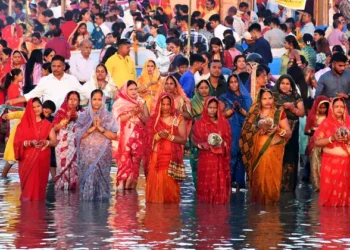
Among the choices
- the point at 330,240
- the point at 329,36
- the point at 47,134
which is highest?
the point at 329,36

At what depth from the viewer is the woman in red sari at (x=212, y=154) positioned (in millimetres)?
17891

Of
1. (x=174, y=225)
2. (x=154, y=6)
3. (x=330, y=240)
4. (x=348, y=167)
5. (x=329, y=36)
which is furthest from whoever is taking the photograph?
(x=154, y=6)

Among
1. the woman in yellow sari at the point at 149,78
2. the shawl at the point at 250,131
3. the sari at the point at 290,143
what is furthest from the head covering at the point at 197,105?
the woman in yellow sari at the point at 149,78


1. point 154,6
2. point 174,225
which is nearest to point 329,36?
point 154,6

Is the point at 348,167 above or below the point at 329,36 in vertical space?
below

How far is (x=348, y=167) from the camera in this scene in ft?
57.1

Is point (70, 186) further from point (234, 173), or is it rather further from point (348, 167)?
point (348, 167)

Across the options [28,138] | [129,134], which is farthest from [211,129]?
[28,138]

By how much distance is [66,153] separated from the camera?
1925 centimetres

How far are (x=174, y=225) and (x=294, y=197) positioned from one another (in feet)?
11.8

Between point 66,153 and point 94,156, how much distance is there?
3.79 feet

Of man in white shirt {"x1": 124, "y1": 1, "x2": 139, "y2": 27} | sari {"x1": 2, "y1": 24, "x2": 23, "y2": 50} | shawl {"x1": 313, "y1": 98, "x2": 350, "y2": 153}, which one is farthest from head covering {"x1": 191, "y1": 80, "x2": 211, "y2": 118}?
sari {"x1": 2, "y1": 24, "x2": 23, "y2": 50}

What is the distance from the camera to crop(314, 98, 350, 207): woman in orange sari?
17312 millimetres

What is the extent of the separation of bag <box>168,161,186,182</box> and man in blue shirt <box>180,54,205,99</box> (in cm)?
502
